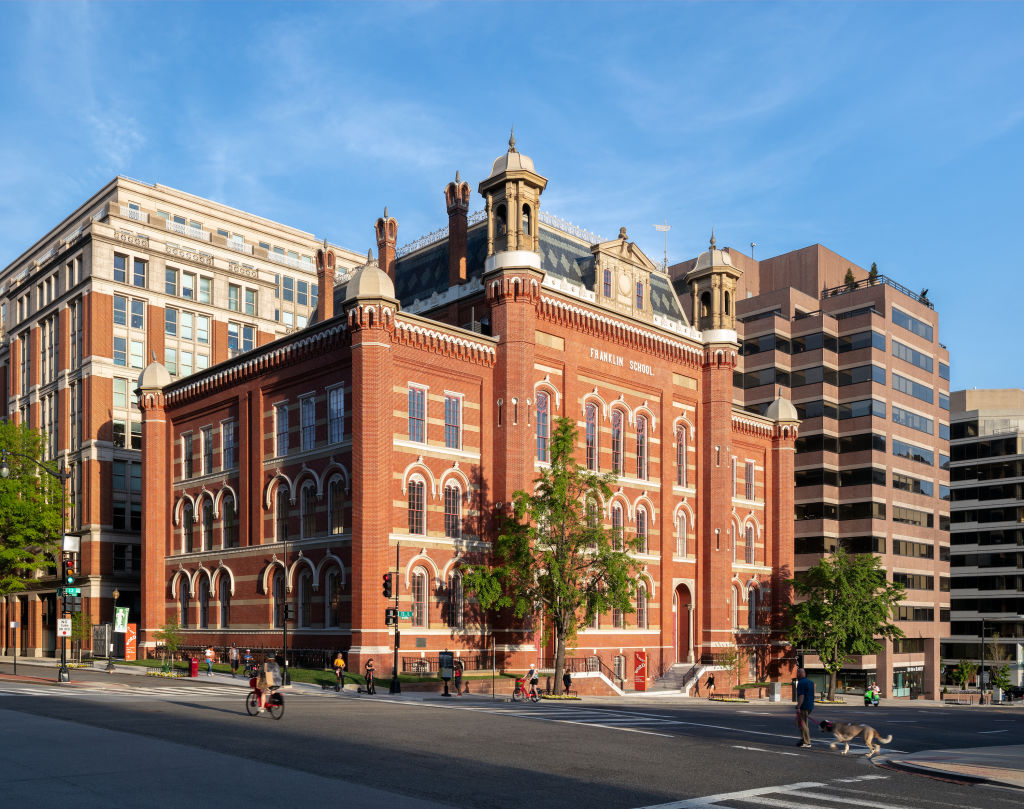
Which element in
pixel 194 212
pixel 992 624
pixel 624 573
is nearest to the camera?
pixel 624 573

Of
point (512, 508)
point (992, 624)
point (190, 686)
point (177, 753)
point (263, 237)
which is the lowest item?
point (992, 624)

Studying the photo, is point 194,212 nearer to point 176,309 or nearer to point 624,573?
point 176,309

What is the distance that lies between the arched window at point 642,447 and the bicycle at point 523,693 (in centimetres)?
1981

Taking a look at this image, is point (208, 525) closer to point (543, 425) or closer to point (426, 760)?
point (543, 425)

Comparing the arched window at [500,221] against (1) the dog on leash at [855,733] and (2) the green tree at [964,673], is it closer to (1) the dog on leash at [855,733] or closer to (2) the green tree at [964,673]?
(1) the dog on leash at [855,733]

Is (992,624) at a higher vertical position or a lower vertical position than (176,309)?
lower

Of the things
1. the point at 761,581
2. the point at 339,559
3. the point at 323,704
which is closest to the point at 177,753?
the point at 323,704

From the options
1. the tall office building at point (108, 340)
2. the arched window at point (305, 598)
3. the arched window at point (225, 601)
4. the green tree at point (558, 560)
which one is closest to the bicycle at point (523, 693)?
the green tree at point (558, 560)

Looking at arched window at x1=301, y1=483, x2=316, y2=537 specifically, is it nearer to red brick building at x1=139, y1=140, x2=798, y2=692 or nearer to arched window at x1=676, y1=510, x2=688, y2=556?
red brick building at x1=139, y1=140, x2=798, y2=692

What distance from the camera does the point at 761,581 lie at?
72000mm

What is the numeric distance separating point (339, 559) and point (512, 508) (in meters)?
9.14

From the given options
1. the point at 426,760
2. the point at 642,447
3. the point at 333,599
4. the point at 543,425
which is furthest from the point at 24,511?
the point at 426,760

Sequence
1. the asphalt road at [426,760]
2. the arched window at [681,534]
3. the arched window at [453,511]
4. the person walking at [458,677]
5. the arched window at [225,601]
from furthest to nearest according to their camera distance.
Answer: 1. the arched window at [681,534]
2. the arched window at [225,601]
3. the arched window at [453,511]
4. the person walking at [458,677]
5. the asphalt road at [426,760]

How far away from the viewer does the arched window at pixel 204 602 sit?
2355 inches
